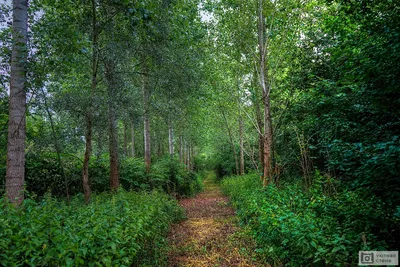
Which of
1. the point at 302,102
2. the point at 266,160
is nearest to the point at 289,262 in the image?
the point at 266,160

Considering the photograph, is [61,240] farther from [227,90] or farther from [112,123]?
[227,90]

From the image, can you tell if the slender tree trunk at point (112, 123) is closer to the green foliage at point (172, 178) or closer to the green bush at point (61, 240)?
the green foliage at point (172, 178)

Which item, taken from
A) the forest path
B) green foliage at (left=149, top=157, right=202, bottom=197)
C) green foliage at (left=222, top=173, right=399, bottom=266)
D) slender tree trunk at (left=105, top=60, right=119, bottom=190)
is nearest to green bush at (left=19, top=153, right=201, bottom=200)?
green foliage at (left=149, top=157, right=202, bottom=197)

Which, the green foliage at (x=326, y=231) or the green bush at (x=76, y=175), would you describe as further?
the green bush at (x=76, y=175)

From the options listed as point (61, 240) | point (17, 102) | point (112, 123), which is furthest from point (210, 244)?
point (17, 102)

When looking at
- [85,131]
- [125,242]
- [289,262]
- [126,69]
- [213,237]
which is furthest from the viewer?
[126,69]

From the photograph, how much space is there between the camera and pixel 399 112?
3.16 metres

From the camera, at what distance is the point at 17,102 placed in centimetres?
438

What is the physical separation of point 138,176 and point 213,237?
5077mm

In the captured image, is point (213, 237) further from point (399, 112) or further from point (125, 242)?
point (399, 112)

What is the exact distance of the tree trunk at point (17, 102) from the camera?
4.25 m

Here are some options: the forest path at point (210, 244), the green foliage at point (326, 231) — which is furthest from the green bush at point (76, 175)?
the green foliage at point (326, 231)

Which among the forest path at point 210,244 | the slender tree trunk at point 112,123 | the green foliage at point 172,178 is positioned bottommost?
the forest path at point 210,244

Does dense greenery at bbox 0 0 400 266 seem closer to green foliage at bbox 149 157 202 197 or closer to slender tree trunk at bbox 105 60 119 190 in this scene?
slender tree trunk at bbox 105 60 119 190
